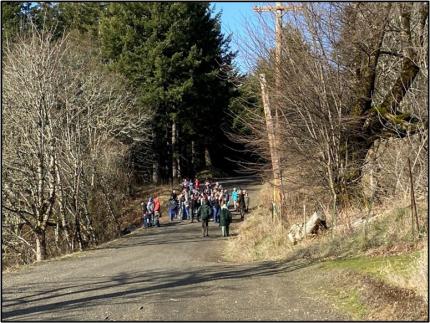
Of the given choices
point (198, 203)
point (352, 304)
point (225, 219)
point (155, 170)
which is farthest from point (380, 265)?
point (155, 170)

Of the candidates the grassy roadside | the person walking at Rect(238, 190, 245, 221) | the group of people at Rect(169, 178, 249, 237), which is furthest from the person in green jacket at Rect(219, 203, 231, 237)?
the grassy roadside

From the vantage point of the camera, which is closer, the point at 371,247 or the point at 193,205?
the point at 371,247

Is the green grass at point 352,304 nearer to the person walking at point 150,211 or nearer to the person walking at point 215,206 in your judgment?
the person walking at point 150,211

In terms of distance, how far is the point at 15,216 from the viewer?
81.9 feet

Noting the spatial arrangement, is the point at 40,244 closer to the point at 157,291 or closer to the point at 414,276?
the point at 157,291

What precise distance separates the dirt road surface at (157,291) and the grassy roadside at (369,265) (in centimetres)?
39

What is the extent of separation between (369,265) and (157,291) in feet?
12.3

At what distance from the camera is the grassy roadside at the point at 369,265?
7.67m

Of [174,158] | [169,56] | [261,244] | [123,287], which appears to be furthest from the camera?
[174,158]

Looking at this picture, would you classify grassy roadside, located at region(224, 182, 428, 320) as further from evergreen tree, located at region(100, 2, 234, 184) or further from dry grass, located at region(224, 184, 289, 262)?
evergreen tree, located at region(100, 2, 234, 184)

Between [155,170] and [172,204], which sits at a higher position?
[155,170]

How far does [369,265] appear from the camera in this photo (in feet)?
33.6

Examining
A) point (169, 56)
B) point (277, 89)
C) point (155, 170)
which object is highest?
point (169, 56)

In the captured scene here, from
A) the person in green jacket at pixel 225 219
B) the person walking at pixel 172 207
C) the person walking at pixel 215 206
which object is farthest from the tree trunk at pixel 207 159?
the person in green jacket at pixel 225 219
